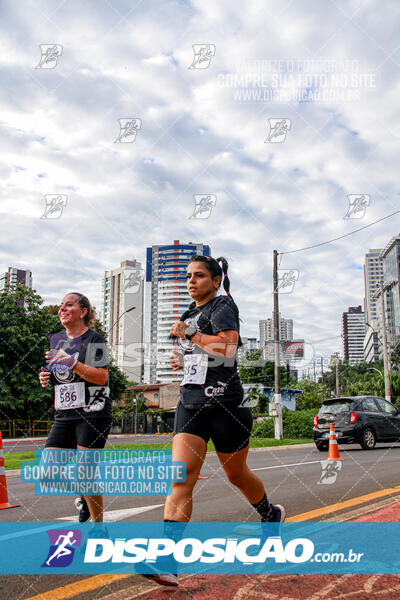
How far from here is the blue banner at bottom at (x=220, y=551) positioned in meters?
2.93

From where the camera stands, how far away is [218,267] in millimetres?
3154

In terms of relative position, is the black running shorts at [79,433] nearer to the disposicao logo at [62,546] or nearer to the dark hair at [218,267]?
the disposicao logo at [62,546]

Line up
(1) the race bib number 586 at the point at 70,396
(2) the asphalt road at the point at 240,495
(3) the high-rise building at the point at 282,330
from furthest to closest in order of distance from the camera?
(3) the high-rise building at the point at 282,330 → (2) the asphalt road at the point at 240,495 → (1) the race bib number 586 at the point at 70,396

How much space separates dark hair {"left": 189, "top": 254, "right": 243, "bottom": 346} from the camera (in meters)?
3.09

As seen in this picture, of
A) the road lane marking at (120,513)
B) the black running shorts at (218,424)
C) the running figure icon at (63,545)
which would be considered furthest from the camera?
the road lane marking at (120,513)

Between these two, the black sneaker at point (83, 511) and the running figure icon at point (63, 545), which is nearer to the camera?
the running figure icon at point (63, 545)

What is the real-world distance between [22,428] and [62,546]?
97.5 feet

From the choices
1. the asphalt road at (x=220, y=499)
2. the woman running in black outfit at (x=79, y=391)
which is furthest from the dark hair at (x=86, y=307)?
the asphalt road at (x=220, y=499)

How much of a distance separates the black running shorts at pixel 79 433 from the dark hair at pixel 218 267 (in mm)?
1083

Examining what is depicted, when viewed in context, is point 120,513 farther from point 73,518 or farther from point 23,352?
point 23,352

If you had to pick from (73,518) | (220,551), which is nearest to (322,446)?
(73,518)

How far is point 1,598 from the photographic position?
263 centimetres

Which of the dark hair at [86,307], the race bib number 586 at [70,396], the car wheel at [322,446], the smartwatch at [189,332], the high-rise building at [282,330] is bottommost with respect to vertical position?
the car wheel at [322,446]

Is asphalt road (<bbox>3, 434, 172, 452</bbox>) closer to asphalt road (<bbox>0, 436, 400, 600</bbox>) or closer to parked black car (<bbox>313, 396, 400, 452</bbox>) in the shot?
parked black car (<bbox>313, 396, 400, 452</bbox>)
